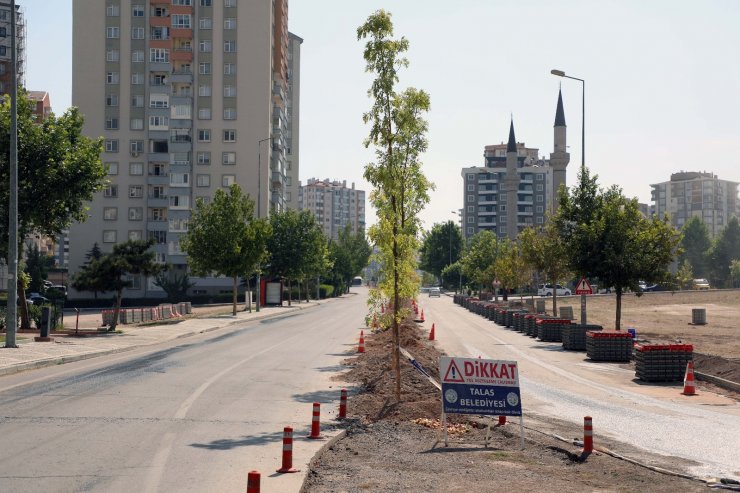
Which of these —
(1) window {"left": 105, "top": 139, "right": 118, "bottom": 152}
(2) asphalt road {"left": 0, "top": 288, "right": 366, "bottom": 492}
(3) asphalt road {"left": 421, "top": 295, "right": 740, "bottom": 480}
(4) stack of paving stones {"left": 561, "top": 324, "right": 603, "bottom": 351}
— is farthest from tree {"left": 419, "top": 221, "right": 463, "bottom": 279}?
(2) asphalt road {"left": 0, "top": 288, "right": 366, "bottom": 492}

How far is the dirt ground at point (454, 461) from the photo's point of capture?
9203 mm

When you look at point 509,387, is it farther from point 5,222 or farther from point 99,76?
point 99,76

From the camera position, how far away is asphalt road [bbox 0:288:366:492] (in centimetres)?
927

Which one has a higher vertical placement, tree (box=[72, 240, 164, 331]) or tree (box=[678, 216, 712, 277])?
tree (box=[678, 216, 712, 277])

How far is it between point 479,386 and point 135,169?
85.0 meters

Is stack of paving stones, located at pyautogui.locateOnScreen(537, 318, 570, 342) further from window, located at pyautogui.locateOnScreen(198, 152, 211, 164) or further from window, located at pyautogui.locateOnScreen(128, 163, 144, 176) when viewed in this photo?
window, located at pyautogui.locateOnScreen(128, 163, 144, 176)

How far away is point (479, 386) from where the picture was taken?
12250 millimetres

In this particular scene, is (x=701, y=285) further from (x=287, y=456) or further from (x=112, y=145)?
(x=287, y=456)

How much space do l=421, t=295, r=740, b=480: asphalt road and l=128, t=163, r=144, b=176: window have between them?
69530 millimetres

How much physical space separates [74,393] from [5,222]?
1913 cm

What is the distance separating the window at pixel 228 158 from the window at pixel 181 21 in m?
15.5

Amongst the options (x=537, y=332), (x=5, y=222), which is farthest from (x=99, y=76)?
(x=537, y=332)

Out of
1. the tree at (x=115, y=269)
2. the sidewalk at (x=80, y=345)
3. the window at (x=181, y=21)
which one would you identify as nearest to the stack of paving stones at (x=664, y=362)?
the sidewalk at (x=80, y=345)

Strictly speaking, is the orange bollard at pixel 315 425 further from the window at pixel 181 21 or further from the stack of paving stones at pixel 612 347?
the window at pixel 181 21
